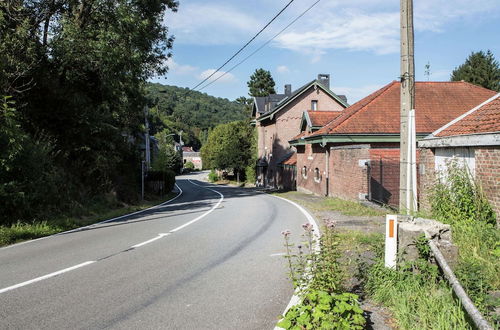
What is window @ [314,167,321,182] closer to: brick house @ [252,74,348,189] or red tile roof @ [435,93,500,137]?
brick house @ [252,74,348,189]

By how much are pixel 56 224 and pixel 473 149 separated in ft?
38.3

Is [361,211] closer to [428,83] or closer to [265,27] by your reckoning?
[265,27]

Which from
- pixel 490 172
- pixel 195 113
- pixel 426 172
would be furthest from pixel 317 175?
pixel 195 113

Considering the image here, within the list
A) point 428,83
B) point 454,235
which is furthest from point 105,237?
point 428,83

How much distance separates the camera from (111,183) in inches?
775

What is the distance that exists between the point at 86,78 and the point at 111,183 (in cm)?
522

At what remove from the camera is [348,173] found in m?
18.4

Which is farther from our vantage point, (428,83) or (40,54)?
(428,83)

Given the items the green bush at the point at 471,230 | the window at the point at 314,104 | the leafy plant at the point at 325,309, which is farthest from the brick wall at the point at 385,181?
the window at the point at 314,104

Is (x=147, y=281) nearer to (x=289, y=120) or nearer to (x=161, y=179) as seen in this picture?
(x=161, y=179)

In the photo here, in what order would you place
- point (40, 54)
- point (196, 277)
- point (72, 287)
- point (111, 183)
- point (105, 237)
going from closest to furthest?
point (72, 287), point (196, 277), point (105, 237), point (40, 54), point (111, 183)

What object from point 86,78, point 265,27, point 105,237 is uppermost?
point 265,27

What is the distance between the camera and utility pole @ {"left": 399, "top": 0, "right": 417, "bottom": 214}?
767 cm

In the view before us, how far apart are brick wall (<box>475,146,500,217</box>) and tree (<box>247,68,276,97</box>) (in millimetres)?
62847
